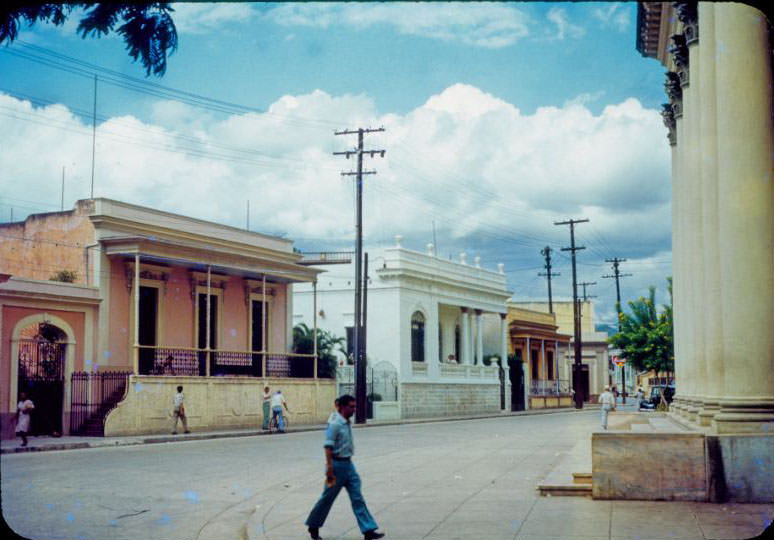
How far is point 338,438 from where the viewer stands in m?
9.15

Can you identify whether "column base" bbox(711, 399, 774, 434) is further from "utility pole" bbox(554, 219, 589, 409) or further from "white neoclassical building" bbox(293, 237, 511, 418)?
"utility pole" bbox(554, 219, 589, 409)

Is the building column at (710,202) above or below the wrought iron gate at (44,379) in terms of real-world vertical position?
above

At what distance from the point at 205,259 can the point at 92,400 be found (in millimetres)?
6405

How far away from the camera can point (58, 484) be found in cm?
1436

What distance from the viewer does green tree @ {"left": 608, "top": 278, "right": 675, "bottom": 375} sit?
35.5m

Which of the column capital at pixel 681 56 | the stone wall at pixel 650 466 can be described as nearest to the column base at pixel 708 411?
the stone wall at pixel 650 466

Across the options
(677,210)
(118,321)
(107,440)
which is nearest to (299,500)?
(677,210)

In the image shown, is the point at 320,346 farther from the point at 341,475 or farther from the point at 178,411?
the point at 341,475

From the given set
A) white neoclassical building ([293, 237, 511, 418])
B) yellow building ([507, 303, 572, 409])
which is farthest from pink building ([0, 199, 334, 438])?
yellow building ([507, 303, 572, 409])

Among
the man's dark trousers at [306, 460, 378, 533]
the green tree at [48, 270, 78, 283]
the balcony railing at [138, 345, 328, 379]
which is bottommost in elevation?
the man's dark trousers at [306, 460, 378, 533]

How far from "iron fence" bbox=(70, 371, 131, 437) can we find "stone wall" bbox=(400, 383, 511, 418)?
1794 cm

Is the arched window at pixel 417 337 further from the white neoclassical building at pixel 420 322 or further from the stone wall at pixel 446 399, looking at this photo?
the stone wall at pixel 446 399

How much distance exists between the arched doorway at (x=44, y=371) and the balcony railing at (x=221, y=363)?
7.65 feet

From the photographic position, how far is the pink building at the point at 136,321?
25.5m
